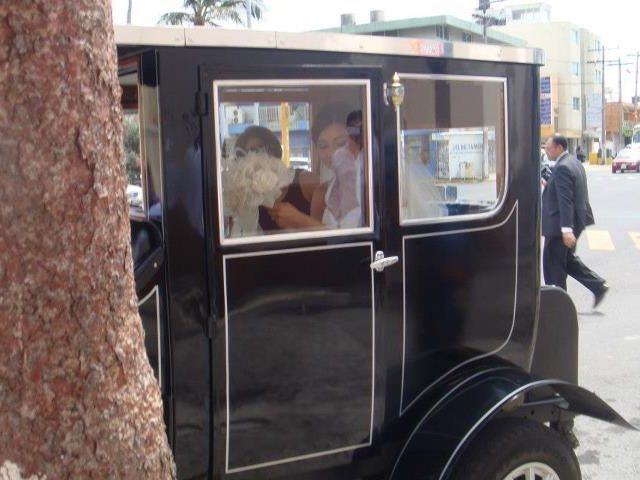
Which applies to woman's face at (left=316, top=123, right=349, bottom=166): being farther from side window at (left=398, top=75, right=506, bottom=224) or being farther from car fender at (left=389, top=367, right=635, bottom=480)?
car fender at (left=389, top=367, right=635, bottom=480)

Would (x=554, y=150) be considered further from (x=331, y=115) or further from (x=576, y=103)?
(x=576, y=103)

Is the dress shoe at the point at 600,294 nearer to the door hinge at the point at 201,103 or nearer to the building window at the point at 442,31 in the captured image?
the door hinge at the point at 201,103

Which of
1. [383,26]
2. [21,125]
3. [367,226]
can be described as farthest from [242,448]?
[383,26]

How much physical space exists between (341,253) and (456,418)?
766mm

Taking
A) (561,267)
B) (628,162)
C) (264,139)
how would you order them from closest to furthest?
(264,139) < (561,267) < (628,162)

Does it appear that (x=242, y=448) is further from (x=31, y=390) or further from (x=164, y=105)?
(x=31, y=390)

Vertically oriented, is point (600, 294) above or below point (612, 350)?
above

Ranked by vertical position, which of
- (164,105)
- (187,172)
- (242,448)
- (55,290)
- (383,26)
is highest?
(383,26)

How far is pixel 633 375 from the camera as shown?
6.66m

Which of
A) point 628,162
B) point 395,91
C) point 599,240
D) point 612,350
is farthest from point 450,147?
point 628,162

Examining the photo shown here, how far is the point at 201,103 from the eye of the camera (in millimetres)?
2812

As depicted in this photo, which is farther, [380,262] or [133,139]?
[380,262]

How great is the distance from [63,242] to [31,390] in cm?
29

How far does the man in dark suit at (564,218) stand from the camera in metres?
8.38
